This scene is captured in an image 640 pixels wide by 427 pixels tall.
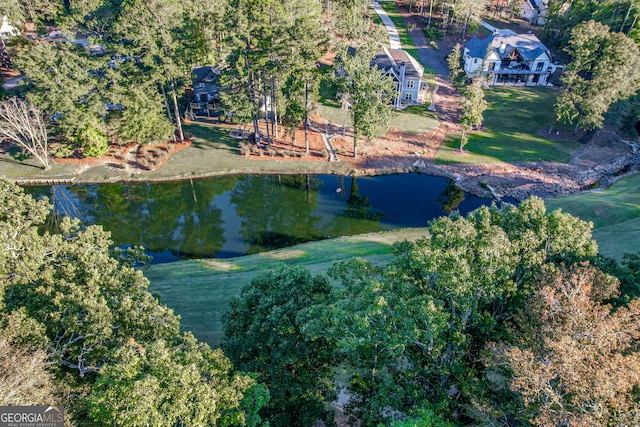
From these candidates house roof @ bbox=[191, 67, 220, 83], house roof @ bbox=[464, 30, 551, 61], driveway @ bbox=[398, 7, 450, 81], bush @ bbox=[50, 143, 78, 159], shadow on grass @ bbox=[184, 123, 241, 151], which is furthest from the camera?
driveway @ bbox=[398, 7, 450, 81]

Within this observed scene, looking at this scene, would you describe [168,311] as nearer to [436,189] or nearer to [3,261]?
[3,261]

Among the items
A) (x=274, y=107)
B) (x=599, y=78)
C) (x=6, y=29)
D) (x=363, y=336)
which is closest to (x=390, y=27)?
(x=274, y=107)

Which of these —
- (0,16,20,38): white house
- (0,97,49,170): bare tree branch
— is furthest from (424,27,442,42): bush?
(0,16,20,38): white house

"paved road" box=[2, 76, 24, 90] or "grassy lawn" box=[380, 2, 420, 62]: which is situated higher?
"grassy lawn" box=[380, 2, 420, 62]

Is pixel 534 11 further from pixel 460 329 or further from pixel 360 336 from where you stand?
pixel 360 336

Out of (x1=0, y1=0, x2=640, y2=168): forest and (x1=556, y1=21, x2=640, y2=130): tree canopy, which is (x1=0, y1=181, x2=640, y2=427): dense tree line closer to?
(x1=0, y1=0, x2=640, y2=168): forest

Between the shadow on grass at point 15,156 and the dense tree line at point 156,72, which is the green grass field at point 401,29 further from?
the shadow on grass at point 15,156

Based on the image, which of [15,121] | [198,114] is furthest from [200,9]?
[15,121]
